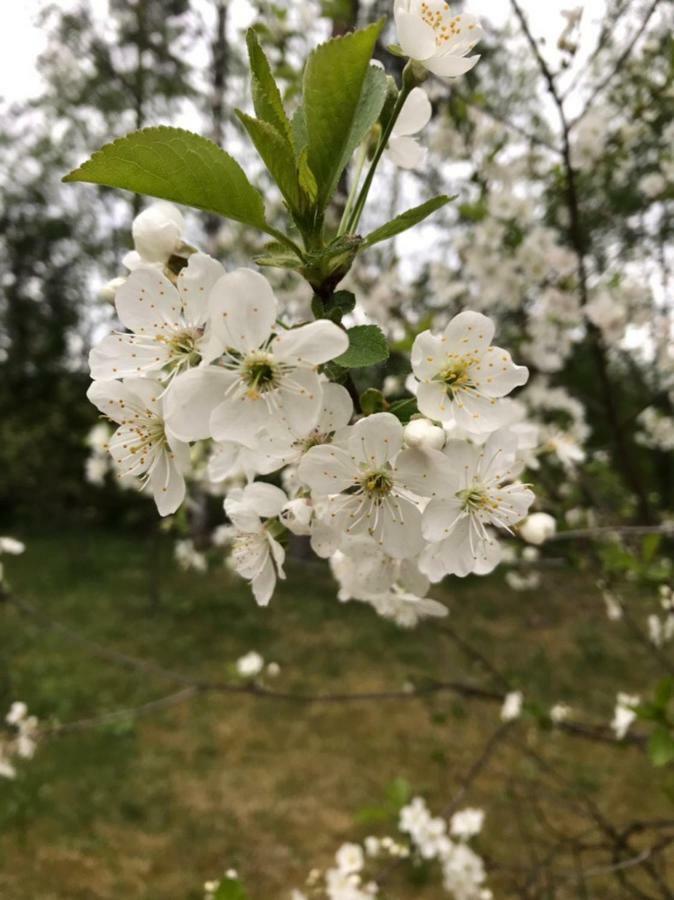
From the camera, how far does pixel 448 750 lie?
4031mm

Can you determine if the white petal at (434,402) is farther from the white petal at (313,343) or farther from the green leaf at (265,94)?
the green leaf at (265,94)

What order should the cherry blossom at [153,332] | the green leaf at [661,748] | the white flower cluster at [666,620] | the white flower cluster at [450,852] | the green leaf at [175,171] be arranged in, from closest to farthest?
the green leaf at [175,171]
the cherry blossom at [153,332]
the green leaf at [661,748]
the white flower cluster at [666,620]
the white flower cluster at [450,852]

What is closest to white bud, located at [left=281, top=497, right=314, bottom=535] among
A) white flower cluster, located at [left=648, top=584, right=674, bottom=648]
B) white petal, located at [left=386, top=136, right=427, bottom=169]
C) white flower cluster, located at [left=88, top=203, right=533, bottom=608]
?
white flower cluster, located at [left=88, top=203, right=533, bottom=608]

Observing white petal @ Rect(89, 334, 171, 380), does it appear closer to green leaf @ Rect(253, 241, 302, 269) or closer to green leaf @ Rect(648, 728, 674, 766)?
green leaf @ Rect(253, 241, 302, 269)

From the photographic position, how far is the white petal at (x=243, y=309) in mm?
587

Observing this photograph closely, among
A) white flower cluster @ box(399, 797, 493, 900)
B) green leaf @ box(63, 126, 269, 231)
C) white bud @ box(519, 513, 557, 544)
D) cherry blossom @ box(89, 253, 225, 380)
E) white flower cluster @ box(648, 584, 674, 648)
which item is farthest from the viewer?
white flower cluster @ box(399, 797, 493, 900)

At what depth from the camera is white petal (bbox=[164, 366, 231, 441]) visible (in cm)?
62

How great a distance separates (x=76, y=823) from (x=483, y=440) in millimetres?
3624

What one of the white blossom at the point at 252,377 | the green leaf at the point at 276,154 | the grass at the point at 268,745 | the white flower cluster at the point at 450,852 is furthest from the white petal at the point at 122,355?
the white flower cluster at the point at 450,852

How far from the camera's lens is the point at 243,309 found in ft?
1.99

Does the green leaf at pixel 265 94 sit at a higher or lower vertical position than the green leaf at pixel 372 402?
higher

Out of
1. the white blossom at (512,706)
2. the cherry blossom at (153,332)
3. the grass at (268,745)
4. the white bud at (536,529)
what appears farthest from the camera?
the grass at (268,745)

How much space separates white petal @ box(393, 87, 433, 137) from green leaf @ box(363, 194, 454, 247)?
221 mm

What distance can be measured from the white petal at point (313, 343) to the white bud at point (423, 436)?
0.11 meters
